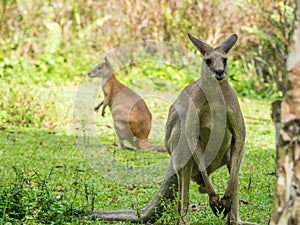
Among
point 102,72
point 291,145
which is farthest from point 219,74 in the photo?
point 102,72

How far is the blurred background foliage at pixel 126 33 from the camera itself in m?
12.3

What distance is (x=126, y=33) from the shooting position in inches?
545

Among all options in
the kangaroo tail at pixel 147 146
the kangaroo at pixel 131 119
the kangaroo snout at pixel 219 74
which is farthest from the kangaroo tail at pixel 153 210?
the kangaroo at pixel 131 119

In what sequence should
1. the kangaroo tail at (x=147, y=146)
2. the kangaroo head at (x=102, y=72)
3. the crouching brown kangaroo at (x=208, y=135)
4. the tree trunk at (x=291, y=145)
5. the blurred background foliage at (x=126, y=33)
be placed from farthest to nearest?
the blurred background foliage at (x=126, y=33) → the kangaroo head at (x=102, y=72) → the kangaroo tail at (x=147, y=146) → the crouching brown kangaroo at (x=208, y=135) → the tree trunk at (x=291, y=145)

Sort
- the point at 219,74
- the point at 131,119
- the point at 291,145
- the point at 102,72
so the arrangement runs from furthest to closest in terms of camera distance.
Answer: the point at 102,72 < the point at 131,119 < the point at 219,74 < the point at 291,145

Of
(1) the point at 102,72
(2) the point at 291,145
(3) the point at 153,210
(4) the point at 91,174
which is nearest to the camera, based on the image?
(2) the point at 291,145

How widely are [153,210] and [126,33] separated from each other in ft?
31.9

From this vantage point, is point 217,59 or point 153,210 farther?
point 153,210

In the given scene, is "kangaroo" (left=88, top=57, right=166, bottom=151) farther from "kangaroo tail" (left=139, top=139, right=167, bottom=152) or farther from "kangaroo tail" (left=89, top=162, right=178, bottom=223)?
"kangaroo tail" (left=89, top=162, right=178, bottom=223)

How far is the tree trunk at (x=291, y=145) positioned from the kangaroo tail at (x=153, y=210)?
6.17 feet

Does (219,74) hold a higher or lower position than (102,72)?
higher

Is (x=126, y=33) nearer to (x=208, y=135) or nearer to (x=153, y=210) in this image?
(x=153, y=210)

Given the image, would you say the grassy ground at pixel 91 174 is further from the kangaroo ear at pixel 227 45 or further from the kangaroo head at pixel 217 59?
the kangaroo ear at pixel 227 45

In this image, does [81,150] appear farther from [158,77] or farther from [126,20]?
[126,20]
